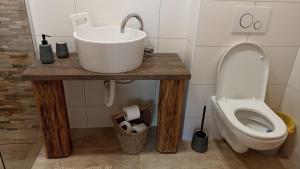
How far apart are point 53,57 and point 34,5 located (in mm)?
382

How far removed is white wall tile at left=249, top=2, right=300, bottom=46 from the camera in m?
1.47

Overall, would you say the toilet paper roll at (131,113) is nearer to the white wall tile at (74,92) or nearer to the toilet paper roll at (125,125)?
the toilet paper roll at (125,125)

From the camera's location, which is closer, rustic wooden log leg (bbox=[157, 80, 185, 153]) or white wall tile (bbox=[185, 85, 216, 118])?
rustic wooden log leg (bbox=[157, 80, 185, 153])

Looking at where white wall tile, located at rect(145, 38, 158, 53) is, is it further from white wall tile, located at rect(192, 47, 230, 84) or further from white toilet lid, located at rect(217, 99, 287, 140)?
white toilet lid, located at rect(217, 99, 287, 140)

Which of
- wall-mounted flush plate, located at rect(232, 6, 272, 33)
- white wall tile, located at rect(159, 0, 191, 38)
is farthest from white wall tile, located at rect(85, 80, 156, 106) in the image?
wall-mounted flush plate, located at rect(232, 6, 272, 33)

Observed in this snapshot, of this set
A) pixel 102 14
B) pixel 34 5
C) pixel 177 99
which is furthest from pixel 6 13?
pixel 177 99

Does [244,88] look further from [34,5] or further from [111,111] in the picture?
[34,5]

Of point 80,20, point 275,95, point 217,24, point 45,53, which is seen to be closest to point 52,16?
point 80,20

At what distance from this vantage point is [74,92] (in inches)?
70.2

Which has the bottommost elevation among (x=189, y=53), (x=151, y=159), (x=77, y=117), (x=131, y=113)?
(x=151, y=159)

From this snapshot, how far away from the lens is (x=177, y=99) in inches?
58.8

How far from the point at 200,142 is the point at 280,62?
2.68 ft

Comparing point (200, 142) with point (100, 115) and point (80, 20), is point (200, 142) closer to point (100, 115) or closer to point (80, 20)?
point (100, 115)

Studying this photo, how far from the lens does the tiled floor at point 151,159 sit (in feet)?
5.21
